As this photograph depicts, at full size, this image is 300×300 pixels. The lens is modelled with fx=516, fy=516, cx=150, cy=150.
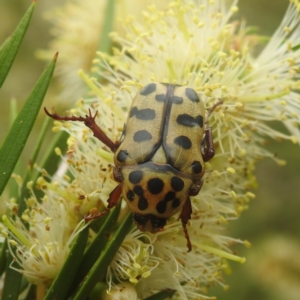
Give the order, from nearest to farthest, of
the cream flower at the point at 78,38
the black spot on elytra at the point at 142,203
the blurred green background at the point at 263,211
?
1. the black spot on elytra at the point at 142,203
2. the cream flower at the point at 78,38
3. the blurred green background at the point at 263,211

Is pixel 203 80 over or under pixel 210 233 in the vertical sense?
over

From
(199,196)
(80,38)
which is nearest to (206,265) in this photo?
(199,196)

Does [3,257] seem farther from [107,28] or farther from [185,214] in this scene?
[107,28]

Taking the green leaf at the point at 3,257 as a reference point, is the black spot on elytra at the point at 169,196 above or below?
above

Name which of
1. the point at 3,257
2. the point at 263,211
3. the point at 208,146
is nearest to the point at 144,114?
the point at 208,146

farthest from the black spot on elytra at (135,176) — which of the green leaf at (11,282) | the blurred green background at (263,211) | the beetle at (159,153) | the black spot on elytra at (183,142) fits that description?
the blurred green background at (263,211)

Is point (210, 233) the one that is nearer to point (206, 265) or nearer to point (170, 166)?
point (206, 265)

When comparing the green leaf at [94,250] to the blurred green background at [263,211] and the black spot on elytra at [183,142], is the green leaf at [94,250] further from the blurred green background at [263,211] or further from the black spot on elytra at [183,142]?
the blurred green background at [263,211]
